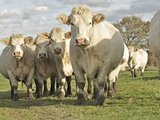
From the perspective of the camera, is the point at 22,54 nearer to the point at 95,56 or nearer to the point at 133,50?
the point at 95,56

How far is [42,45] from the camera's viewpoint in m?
13.8

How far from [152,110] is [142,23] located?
51726 mm

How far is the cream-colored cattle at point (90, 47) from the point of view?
9297 mm

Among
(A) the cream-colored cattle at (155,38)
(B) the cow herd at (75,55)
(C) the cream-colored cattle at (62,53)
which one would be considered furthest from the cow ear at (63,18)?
(C) the cream-colored cattle at (62,53)

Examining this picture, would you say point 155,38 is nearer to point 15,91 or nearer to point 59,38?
point 59,38

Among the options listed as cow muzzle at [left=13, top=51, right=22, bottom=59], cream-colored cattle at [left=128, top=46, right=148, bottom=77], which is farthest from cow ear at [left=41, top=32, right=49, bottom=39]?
cream-colored cattle at [left=128, top=46, right=148, bottom=77]

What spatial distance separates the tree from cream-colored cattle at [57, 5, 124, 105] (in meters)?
46.0

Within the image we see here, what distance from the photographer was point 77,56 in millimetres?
10047

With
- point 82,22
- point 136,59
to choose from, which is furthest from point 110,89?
point 136,59

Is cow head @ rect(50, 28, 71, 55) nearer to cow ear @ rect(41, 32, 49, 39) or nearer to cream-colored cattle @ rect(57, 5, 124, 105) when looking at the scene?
cow ear @ rect(41, 32, 49, 39)

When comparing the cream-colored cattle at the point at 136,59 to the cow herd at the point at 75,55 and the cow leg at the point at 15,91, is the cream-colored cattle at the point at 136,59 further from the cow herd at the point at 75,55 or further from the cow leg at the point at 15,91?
the cow leg at the point at 15,91

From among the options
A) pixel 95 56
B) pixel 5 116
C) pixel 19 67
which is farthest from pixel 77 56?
pixel 19 67

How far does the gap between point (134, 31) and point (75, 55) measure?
48860mm

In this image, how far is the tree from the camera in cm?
5633
